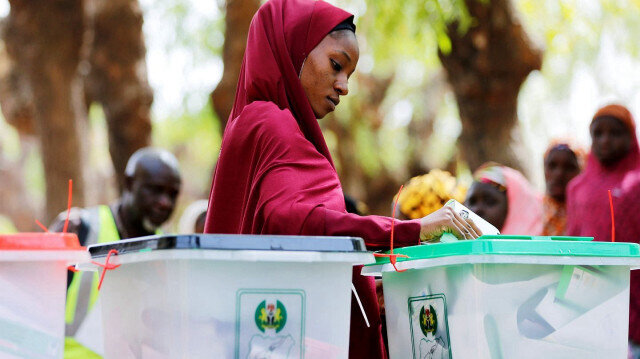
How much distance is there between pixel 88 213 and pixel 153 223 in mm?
538

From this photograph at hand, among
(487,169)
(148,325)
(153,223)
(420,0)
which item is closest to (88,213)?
(153,223)

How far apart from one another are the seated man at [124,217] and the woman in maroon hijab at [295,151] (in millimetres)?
2211

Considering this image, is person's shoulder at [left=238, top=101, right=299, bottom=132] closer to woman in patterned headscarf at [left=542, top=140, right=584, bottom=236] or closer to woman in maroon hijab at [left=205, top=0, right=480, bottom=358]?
woman in maroon hijab at [left=205, top=0, right=480, bottom=358]

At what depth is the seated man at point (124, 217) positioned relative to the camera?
484 centimetres

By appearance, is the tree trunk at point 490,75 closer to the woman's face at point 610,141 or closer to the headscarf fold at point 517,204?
the headscarf fold at point 517,204

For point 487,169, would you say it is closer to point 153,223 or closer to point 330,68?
point 153,223

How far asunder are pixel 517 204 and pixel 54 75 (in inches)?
187

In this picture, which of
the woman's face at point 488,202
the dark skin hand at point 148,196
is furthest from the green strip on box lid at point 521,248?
the dark skin hand at point 148,196

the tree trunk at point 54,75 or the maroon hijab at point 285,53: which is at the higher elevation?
the tree trunk at point 54,75

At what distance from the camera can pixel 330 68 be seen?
290 cm

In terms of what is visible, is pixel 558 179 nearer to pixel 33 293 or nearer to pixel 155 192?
pixel 155 192

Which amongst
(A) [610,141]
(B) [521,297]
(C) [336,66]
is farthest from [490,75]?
(B) [521,297]

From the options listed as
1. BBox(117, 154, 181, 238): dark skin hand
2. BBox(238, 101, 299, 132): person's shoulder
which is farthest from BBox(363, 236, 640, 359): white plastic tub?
BBox(117, 154, 181, 238): dark skin hand

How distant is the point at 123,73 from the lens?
9.30 m
